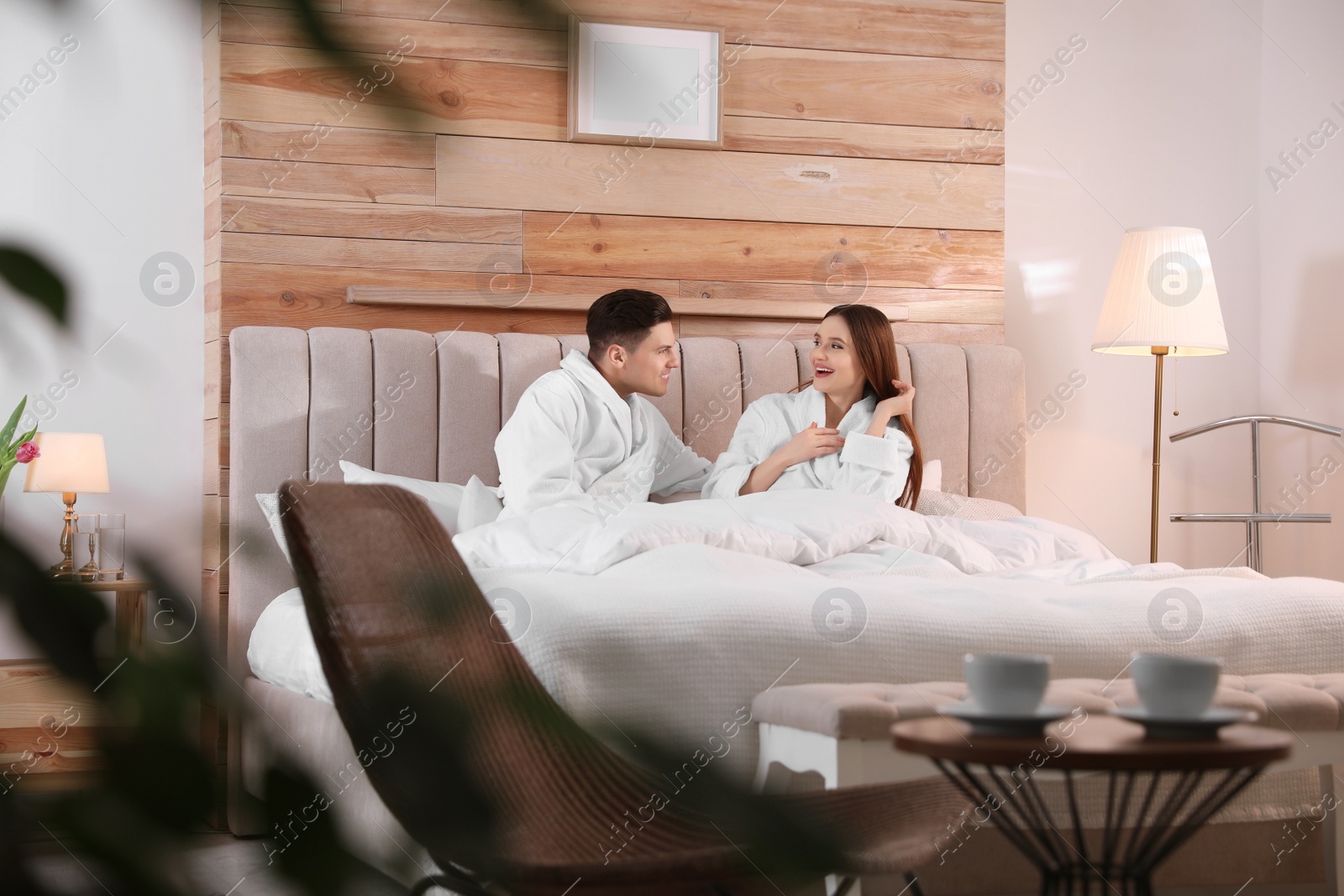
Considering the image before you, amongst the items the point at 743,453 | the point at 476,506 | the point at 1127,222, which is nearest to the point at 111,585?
the point at 476,506

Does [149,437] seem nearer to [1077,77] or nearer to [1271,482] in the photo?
[1077,77]

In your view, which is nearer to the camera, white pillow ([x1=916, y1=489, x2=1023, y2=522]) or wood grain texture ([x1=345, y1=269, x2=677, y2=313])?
white pillow ([x1=916, y1=489, x2=1023, y2=522])

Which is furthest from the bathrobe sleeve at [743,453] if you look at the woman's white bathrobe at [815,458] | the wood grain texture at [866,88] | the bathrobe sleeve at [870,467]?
the wood grain texture at [866,88]

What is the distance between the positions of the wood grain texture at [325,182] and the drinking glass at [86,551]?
0.97 m

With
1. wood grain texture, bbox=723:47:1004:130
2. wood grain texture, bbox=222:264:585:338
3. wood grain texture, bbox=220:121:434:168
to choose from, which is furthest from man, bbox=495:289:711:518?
wood grain texture, bbox=723:47:1004:130

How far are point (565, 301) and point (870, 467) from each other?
100 cm

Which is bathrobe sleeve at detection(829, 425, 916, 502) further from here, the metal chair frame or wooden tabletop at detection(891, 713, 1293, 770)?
wooden tabletop at detection(891, 713, 1293, 770)

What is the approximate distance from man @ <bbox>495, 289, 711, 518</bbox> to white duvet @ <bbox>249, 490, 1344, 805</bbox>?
1.25 feet

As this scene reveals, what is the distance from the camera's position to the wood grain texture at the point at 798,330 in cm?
350

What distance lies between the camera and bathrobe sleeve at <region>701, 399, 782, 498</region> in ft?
10.0

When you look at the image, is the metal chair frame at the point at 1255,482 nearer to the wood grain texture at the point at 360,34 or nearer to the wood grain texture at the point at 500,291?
the wood grain texture at the point at 500,291

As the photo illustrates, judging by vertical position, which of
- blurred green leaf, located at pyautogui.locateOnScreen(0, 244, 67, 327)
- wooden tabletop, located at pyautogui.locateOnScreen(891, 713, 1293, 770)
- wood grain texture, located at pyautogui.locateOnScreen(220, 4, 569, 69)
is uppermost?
wood grain texture, located at pyautogui.locateOnScreen(220, 4, 569, 69)

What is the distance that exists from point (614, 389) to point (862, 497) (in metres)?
0.77

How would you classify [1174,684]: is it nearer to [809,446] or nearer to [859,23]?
[809,446]
